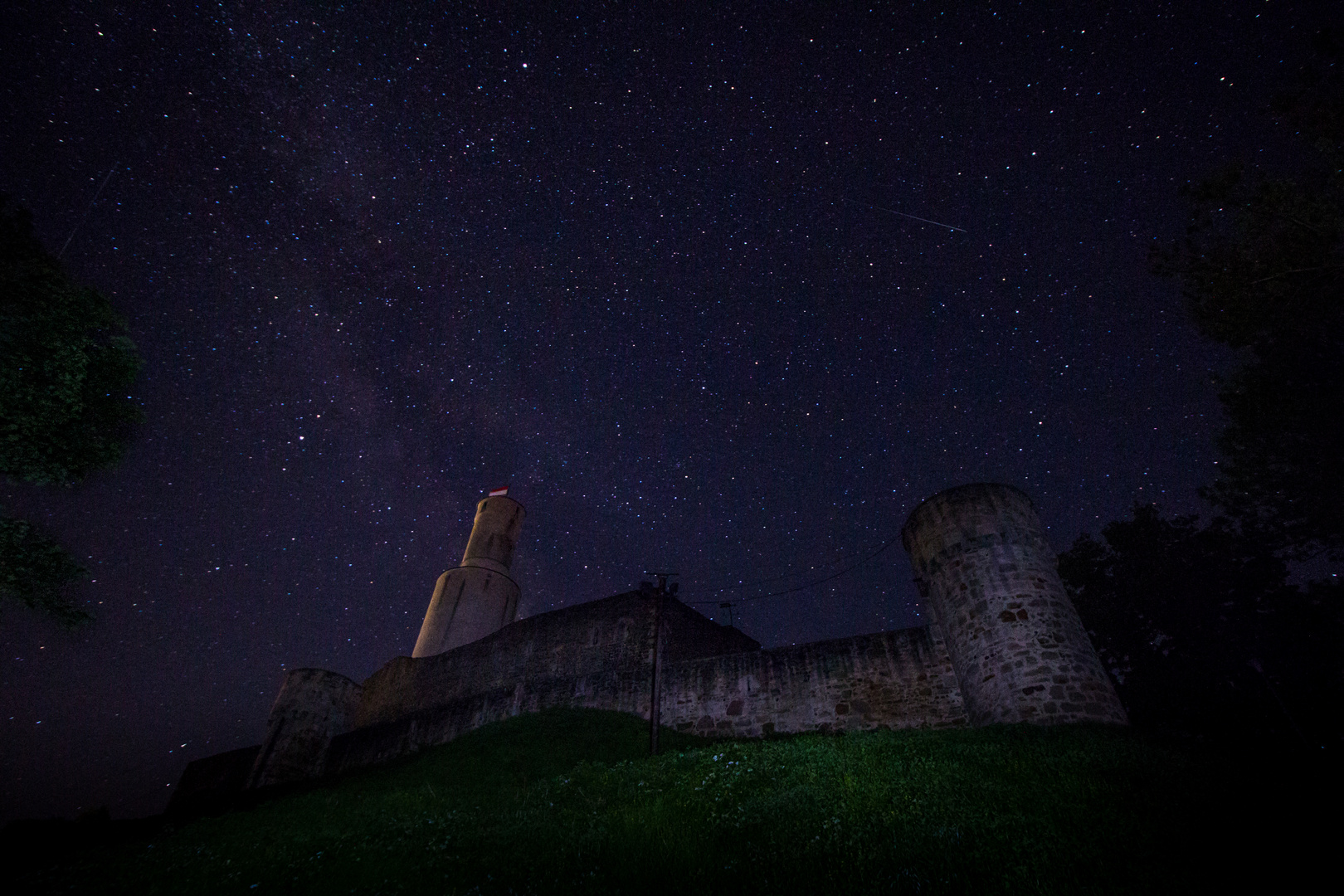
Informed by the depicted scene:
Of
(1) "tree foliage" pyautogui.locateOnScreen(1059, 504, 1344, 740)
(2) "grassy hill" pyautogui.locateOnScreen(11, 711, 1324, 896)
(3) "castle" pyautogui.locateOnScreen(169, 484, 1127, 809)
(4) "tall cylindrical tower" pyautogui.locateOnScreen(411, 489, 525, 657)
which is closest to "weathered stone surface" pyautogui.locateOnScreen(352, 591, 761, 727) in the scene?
(3) "castle" pyautogui.locateOnScreen(169, 484, 1127, 809)

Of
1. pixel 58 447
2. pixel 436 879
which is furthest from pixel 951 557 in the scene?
pixel 58 447

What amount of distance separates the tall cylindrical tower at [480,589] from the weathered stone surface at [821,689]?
18.1 m

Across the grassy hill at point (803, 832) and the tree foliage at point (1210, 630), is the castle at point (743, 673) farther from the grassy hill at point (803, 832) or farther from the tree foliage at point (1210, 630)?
the tree foliage at point (1210, 630)

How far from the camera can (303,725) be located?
28.9 m

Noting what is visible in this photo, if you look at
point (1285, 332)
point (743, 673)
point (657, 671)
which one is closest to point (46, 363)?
point (657, 671)

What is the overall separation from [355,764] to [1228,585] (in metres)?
35.0

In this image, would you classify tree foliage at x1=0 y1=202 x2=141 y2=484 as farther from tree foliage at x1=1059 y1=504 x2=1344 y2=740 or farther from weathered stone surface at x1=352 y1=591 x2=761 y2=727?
tree foliage at x1=1059 y1=504 x2=1344 y2=740

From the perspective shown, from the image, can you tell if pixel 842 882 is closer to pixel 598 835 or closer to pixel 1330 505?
pixel 598 835

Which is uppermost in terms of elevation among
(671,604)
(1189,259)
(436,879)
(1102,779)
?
(1189,259)

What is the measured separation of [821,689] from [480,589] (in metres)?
24.5

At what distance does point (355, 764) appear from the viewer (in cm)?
2664

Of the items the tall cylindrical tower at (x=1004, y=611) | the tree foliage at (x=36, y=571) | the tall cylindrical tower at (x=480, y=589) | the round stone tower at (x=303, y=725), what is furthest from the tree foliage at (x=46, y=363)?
the tall cylindrical tower at (x=1004, y=611)

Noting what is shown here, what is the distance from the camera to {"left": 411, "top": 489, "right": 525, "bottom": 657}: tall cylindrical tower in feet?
115

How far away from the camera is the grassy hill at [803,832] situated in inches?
249
